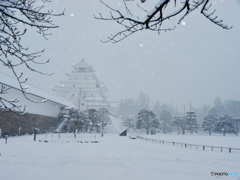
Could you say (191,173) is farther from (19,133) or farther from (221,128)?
(221,128)

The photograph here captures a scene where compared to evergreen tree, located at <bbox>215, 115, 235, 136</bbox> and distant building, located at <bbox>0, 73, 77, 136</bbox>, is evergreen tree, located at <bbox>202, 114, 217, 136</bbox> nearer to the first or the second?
evergreen tree, located at <bbox>215, 115, 235, 136</bbox>

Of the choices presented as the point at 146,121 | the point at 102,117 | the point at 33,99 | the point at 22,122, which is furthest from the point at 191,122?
the point at 22,122

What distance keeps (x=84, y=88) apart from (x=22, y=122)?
1081 inches

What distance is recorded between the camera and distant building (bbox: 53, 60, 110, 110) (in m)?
48.7

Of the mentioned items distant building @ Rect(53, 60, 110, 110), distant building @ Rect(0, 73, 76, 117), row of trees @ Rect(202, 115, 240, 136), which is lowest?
row of trees @ Rect(202, 115, 240, 136)

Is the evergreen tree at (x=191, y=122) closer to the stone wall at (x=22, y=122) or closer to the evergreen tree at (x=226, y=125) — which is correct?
the evergreen tree at (x=226, y=125)

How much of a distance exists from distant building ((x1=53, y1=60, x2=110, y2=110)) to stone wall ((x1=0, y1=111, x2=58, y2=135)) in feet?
55.5

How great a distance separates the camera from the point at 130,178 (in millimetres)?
5711

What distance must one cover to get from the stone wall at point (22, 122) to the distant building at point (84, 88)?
16920 millimetres

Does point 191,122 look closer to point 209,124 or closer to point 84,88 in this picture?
point 209,124

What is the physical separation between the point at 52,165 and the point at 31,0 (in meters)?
5.90

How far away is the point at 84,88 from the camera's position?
50562mm

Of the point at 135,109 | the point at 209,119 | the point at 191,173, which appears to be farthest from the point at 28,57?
the point at 135,109

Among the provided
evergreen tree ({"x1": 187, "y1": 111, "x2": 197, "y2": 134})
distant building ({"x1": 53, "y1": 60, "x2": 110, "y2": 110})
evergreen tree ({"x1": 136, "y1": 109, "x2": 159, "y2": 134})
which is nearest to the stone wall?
distant building ({"x1": 53, "y1": 60, "x2": 110, "y2": 110})
